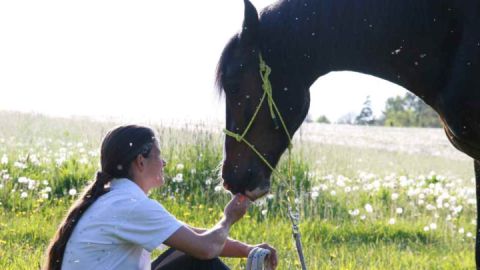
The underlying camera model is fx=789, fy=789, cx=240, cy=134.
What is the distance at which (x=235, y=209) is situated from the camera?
3.62 metres

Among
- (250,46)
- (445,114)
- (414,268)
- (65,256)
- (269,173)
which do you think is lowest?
(414,268)

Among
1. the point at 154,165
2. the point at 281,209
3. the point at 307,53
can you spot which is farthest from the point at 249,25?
the point at 281,209

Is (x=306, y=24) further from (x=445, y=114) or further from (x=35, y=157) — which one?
(x=35, y=157)

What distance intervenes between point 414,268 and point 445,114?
2.36 metres

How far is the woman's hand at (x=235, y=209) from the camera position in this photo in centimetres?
360

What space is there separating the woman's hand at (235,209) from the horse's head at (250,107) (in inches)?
3.3

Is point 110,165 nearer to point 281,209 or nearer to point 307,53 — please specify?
point 307,53

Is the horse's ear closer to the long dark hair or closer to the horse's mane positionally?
the horse's mane

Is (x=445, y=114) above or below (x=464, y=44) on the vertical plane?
below

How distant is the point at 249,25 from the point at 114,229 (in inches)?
45.5

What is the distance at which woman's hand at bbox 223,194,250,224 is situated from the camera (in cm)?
360

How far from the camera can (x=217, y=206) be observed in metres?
7.37

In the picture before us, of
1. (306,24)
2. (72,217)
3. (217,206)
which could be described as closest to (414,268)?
(217,206)

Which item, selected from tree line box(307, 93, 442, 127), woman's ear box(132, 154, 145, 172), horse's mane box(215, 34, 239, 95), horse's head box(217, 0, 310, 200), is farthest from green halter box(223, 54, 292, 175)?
tree line box(307, 93, 442, 127)
